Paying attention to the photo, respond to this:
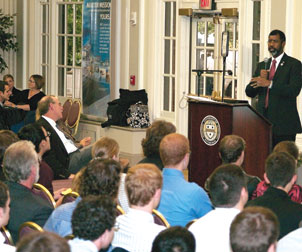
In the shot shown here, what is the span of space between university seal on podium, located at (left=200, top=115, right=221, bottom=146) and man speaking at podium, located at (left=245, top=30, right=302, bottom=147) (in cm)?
56

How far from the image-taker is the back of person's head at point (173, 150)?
16.3ft

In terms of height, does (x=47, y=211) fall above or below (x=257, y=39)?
below

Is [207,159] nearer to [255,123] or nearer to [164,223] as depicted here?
[255,123]

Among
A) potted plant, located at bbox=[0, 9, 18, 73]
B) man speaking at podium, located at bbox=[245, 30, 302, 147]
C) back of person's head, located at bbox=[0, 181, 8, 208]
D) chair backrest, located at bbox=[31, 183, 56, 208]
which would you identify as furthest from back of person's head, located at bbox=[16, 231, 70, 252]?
potted plant, located at bbox=[0, 9, 18, 73]

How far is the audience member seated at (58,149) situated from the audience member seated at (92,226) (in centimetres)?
350

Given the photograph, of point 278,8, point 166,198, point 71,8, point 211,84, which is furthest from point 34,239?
point 71,8

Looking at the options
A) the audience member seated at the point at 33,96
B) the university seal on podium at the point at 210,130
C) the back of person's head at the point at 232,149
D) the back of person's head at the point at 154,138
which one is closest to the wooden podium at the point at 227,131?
the university seal on podium at the point at 210,130

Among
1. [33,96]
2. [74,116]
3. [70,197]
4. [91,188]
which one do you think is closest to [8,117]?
[33,96]

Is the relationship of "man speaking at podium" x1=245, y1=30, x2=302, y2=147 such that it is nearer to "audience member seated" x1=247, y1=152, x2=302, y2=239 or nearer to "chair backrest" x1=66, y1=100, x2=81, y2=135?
"audience member seated" x1=247, y1=152, x2=302, y2=239

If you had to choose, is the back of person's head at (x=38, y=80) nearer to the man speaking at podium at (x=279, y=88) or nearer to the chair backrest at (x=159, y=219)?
the man speaking at podium at (x=279, y=88)

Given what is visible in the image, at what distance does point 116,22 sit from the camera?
1140 cm

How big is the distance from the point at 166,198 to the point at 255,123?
8.83 ft

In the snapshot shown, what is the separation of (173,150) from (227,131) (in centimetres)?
219

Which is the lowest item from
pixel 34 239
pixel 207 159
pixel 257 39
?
pixel 207 159
